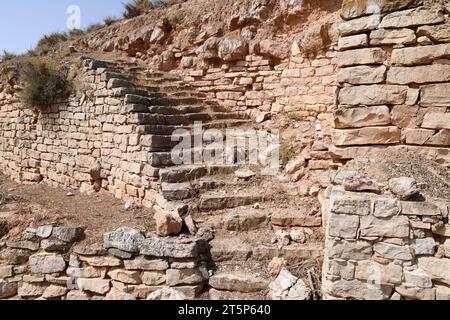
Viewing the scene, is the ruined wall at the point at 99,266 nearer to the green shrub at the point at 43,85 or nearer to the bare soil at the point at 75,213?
the bare soil at the point at 75,213

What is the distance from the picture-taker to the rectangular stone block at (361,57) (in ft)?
10.2

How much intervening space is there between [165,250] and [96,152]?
146 inches

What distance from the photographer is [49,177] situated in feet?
24.5

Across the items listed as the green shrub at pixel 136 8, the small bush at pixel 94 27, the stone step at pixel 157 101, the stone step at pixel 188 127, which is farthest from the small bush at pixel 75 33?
the stone step at pixel 188 127

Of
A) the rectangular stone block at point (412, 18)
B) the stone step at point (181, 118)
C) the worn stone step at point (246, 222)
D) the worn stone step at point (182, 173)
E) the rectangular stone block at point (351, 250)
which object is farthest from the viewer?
the stone step at point (181, 118)

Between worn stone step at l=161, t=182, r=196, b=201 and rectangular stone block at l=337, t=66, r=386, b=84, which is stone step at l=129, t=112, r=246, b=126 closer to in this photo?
worn stone step at l=161, t=182, r=196, b=201

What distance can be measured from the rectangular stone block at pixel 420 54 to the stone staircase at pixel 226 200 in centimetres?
181

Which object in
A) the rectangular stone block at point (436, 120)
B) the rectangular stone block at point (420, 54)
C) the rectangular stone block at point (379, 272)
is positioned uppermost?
the rectangular stone block at point (420, 54)

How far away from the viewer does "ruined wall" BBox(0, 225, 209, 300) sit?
330cm

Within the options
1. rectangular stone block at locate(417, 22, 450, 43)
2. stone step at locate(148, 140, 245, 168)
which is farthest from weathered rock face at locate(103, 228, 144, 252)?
rectangular stone block at locate(417, 22, 450, 43)

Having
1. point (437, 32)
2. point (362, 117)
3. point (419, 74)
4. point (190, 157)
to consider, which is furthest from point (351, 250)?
point (190, 157)
